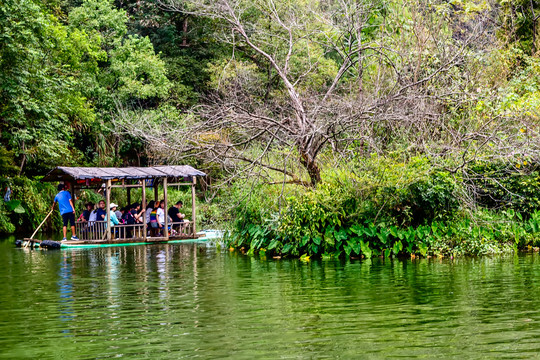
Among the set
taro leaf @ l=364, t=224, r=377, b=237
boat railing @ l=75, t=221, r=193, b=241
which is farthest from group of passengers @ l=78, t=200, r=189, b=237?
taro leaf @ l=364, t=224, r=377, b=237

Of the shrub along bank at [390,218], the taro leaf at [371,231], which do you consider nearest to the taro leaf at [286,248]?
the shrub along bank at [390,218]

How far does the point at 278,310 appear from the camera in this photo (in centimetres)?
→ 1065

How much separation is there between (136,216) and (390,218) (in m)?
11.5

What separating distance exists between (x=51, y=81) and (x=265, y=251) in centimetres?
1588

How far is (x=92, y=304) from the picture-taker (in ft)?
38.4

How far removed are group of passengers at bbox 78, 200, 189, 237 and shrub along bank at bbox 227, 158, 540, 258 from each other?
8.72 m

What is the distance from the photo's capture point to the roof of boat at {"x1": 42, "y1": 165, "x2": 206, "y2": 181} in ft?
82.3

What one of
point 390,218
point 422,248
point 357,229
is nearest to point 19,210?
point 357,229

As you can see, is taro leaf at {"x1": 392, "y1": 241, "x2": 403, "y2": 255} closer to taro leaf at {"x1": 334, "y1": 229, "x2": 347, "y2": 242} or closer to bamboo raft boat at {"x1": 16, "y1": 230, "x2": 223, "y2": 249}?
taro leaf at {"x1": 334, "y1": 229, "x2": 347, "y2": 242}

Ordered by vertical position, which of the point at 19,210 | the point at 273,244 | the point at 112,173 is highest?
the point at 112,173

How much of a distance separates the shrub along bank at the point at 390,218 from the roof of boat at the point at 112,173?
8.24 meters

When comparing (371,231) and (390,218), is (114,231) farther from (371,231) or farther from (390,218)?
(390,218)

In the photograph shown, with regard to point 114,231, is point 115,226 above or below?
above

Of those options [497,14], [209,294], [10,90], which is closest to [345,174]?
[209,294]
